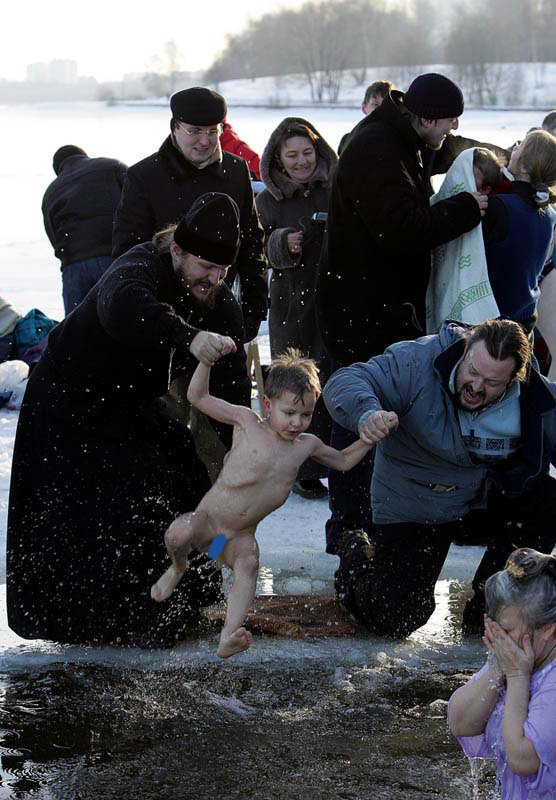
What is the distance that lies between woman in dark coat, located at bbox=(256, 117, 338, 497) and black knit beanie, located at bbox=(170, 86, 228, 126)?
1.17 m

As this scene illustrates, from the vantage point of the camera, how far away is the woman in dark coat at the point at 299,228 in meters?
6.51

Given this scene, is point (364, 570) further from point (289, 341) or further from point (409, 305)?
point (289, 341)

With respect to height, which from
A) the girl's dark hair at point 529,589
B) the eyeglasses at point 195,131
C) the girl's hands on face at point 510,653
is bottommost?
the girl's hands on face at point 510,653

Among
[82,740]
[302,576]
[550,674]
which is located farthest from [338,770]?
[302,576]

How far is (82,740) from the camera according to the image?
12.8 ft

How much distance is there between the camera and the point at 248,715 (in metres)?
4.11

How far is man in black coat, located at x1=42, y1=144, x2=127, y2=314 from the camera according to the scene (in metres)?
7.89

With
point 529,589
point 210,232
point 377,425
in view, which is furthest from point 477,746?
point 210,232

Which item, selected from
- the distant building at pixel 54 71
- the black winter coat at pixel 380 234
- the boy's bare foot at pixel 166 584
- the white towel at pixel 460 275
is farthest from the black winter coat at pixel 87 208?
the distant building at pixel 54 71

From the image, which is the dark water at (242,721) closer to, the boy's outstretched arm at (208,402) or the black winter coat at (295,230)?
the boy's outstretched arm at (208,402)

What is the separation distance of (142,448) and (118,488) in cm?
17

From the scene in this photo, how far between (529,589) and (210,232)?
5.95 feet

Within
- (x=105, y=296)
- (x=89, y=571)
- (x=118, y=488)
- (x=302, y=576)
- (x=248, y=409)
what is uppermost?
(x=105, y=296)

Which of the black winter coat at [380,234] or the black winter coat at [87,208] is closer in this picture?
the black winter coat at [380,234]
